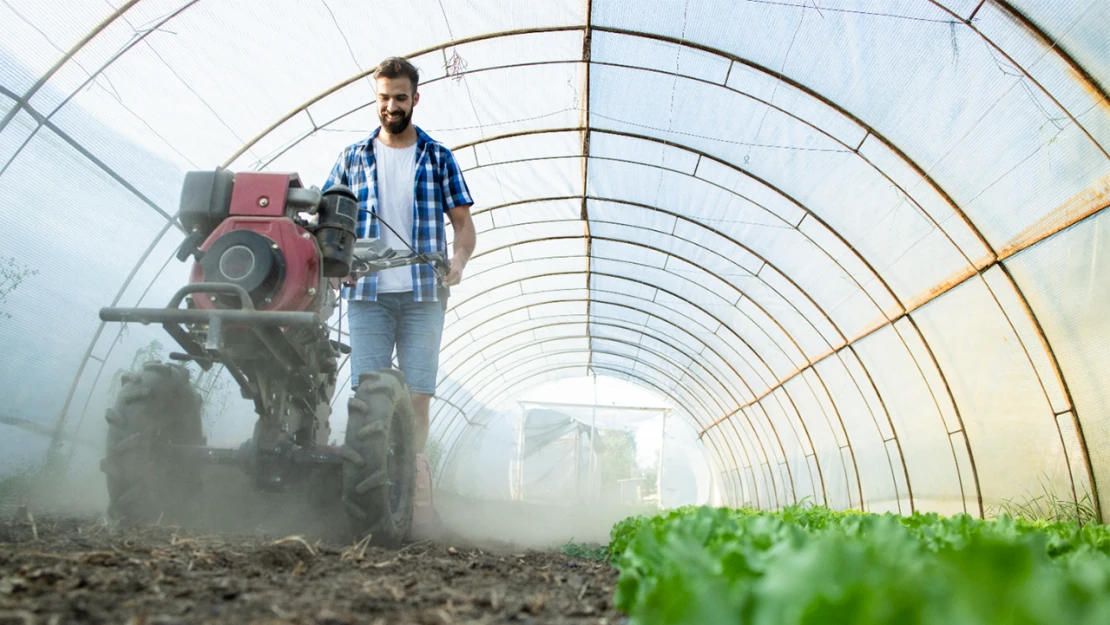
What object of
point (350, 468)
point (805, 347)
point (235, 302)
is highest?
point (805, 347)

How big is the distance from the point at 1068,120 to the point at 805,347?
Answer: 25.6 feet

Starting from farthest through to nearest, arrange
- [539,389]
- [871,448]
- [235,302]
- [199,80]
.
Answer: [539,389], [871,448], [199,80], [235,302]

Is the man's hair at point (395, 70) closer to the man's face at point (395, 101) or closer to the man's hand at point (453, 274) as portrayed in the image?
the man's face at point (395, 101)

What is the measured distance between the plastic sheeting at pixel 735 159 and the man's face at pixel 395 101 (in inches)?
116

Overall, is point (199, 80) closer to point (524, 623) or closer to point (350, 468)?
point (350, 468)

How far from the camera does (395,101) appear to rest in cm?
425

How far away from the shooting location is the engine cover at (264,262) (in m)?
3.41

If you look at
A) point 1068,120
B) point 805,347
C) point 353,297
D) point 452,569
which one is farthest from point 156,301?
point 805,347

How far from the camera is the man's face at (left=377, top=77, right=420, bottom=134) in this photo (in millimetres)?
4199

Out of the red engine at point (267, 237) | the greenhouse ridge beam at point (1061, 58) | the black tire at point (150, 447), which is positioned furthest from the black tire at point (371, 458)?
the greenhouse ridge beam at point (1061, 58)

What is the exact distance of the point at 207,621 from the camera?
1649mm

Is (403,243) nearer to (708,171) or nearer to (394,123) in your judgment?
(394,123)

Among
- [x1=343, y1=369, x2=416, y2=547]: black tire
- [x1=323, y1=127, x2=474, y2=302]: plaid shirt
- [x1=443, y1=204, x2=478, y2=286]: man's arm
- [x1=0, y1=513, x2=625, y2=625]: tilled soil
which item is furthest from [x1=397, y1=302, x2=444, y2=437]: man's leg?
[x1=0, y1=513, x2=625, y2=625]: tilled soil

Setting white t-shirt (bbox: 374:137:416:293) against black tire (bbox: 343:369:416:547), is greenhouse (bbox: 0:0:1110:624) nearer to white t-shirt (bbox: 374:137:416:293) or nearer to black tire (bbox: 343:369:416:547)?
black tire (bbox: 343:369:416:547)
